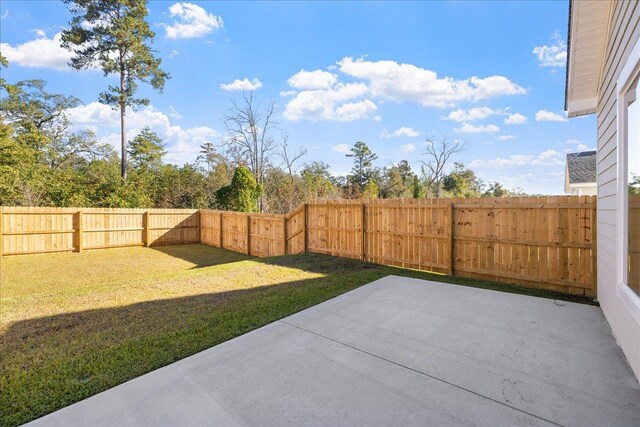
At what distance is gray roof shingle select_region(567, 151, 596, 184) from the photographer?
13310mm

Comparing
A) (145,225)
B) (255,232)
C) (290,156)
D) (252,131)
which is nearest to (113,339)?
(255,232)

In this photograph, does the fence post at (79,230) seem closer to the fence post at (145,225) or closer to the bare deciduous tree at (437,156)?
the fence post at (145,225)

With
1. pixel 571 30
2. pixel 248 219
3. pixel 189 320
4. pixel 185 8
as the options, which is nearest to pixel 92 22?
pixel 185 8

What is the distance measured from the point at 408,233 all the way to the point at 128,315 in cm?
548

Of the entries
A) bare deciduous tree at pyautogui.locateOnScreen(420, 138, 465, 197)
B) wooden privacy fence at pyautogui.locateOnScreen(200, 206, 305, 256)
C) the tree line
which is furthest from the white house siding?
bare deciduous tree at pyautogui.locateOnScreen(420, 138, 465, 197)

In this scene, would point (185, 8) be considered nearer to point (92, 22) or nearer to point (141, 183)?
point (92, 22)

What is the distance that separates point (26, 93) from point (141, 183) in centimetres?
1054

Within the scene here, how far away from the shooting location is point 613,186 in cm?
296

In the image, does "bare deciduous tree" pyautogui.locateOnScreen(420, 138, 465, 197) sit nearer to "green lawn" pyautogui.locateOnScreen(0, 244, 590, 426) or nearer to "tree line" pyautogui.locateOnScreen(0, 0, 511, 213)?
"tree line" pyautogui.locateOnScreen(0, 0, 511, 213)

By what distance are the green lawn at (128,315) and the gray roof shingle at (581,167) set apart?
1203 cm

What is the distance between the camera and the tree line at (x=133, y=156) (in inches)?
557

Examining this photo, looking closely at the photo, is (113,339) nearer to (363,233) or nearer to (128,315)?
(128,315)

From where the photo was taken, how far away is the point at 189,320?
11.6 ft

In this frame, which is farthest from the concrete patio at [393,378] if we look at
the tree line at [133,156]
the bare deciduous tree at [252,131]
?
the bare deciduous tree at [252,131]
